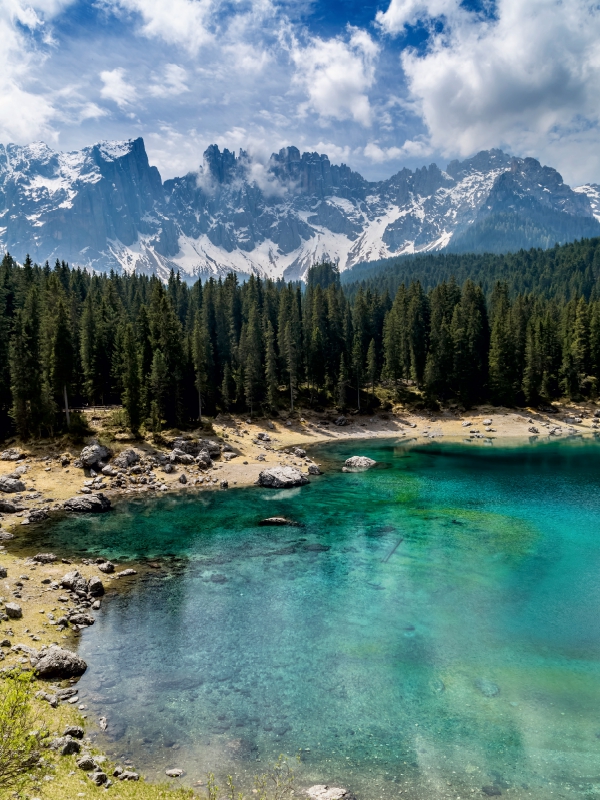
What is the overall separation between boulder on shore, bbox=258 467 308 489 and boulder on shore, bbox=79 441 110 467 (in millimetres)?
19440

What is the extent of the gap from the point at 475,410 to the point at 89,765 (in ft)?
330

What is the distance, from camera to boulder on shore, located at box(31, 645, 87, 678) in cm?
2338

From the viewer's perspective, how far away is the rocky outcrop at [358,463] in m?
72.0

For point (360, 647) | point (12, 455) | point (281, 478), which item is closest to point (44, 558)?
point (360, 647)

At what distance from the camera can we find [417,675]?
2438 cm

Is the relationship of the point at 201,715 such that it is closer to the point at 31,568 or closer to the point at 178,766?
the point at 178,766

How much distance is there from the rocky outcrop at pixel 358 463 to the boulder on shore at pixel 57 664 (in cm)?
5035

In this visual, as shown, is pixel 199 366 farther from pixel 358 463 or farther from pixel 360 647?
pixel 360 647

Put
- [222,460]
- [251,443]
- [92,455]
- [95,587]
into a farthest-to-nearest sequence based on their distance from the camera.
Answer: [251,443] → [222,460] → [92,455] → [95,587]

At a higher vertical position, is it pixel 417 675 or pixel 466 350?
pixel 466 350

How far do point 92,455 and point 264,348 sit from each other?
1938 inches

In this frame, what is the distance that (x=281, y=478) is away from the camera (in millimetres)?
62438

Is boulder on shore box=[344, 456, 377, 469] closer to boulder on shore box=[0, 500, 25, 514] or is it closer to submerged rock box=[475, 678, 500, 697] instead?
boulder on shore box=[0, 500, 25, 514]

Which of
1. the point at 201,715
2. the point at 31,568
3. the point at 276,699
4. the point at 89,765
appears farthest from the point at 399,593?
the point at 31,568
